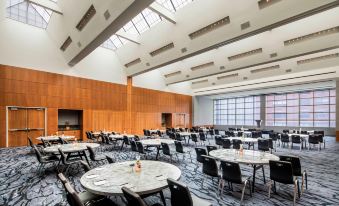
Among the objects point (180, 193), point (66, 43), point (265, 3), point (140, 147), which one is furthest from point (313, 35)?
point (66, 43)

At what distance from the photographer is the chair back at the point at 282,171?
3738mm

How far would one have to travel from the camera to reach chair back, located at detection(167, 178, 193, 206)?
2.27m

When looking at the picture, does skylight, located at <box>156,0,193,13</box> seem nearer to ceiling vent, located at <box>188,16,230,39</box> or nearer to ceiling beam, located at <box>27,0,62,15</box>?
ceiling vent, located at <box>188,16,230,39</box>

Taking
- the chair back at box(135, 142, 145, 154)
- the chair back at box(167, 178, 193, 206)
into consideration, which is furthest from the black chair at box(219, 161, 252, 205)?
the chair back at box(135, 142, 145, 154)

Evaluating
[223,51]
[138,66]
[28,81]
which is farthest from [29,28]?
[223,51]

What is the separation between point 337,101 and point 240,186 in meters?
15.2

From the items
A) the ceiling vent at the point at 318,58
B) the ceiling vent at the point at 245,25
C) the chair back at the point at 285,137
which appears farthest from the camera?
the ceiling vent at the point at 318,58

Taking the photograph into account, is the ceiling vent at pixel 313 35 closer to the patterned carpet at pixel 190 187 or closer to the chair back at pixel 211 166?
the patterned carpet at pixel 190 187

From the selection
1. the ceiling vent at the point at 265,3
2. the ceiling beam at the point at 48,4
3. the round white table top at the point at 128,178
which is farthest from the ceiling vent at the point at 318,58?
the ceiling beam at the point at 48,4

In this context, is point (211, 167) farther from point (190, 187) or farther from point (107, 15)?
point (107, 15)

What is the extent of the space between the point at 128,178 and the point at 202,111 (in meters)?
22.2

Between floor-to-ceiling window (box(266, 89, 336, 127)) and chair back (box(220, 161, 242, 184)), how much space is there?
1930 cm

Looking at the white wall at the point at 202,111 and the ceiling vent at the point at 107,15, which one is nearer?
the ceiling vent at the point at 107,15

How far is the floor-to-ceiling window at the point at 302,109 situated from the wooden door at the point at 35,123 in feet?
69.6
